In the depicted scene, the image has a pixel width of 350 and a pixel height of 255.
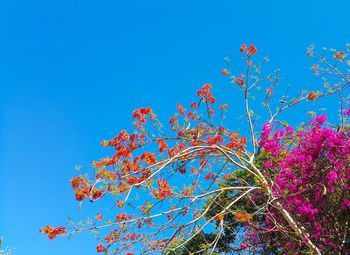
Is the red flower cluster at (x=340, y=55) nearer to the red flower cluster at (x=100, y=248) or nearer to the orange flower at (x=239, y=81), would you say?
the orange flower at (x=239, y=81)

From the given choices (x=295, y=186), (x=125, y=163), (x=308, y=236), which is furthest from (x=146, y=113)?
(x=308, y=236)

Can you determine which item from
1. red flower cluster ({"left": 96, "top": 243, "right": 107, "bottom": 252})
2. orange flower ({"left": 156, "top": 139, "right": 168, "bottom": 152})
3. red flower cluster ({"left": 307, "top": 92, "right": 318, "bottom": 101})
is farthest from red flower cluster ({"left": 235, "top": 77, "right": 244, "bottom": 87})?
red flower cluster ({"left": 96, "top": 243, "right": 107, "bottom": 252})

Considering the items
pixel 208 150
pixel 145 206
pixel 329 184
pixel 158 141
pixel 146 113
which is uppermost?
pixel 146 113

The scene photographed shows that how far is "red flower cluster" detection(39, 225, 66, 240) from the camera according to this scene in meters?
5.51

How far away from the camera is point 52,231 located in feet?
18.2

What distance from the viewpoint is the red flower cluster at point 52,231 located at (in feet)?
18.1

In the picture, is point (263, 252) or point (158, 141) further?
point (263, 252)

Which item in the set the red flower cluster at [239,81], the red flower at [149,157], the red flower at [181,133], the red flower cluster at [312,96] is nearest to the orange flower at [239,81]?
the red flower cluster at [239,81]

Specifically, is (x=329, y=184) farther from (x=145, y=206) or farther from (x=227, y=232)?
(x=227, y=232)

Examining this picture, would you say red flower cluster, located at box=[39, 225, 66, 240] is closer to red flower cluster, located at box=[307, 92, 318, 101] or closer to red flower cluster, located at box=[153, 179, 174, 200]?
red flower cluster, located at box=[153, 179, 174, 200]

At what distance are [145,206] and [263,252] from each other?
3.10 metres

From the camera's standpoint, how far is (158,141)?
634 centimetres

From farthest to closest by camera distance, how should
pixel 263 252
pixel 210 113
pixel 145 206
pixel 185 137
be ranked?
pixel 263 252 → pixel 210 113 → pixel 185 137 → pixel 145 206

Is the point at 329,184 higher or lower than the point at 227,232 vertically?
lower
